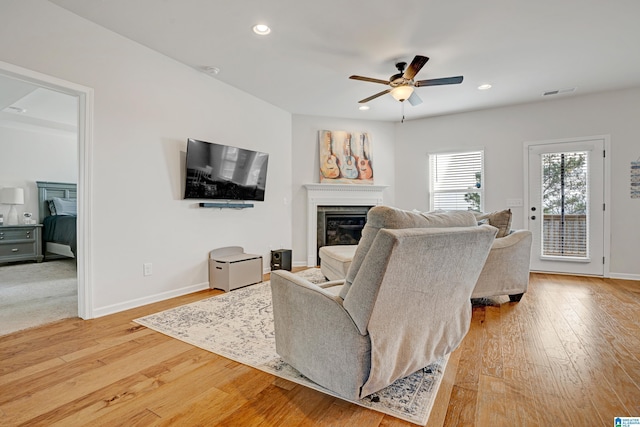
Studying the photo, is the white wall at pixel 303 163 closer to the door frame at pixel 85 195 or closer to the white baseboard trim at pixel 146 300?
the white baseboard trim at pixel 146 300

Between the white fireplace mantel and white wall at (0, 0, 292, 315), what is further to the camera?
the white fireplace mantel

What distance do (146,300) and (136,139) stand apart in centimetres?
163

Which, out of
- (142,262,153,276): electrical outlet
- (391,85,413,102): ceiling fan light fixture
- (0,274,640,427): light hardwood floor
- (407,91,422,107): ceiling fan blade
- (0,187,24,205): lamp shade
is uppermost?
(407,91,422,107): ceiling fan blade

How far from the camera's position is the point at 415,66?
2986 mm

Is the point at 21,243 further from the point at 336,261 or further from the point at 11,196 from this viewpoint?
the point at 336,261

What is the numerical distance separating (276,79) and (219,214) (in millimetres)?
1869

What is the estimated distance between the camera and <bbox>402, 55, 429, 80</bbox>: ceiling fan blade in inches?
110

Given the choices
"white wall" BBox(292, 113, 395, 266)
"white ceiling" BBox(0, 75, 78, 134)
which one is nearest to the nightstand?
"white ceiling" BBox(0, 75, 78, 134)

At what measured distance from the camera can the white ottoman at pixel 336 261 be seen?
11.0 ft

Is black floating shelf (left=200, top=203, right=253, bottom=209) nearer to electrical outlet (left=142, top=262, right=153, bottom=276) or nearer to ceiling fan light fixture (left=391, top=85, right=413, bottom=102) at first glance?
electrical outlet (left=142, top=262, right=153, bottom=276)

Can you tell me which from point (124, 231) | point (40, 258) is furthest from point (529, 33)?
point (40, 258)

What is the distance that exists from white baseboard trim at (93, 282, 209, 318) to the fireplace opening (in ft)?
7.35

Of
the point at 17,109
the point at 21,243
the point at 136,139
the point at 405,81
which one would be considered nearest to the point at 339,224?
the point at 405,81

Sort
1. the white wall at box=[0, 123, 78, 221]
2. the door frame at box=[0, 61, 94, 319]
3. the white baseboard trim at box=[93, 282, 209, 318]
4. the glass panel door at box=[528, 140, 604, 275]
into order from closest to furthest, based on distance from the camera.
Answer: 1. the door frame at box=[0, 61, 94, 319]
2. the white baseboard trim at box=[93, 282, 209, 318]
3. the glass panel door at box=[528, 140, 604, 275]
4. the white wall at box=[0, 123, 78, 221]
